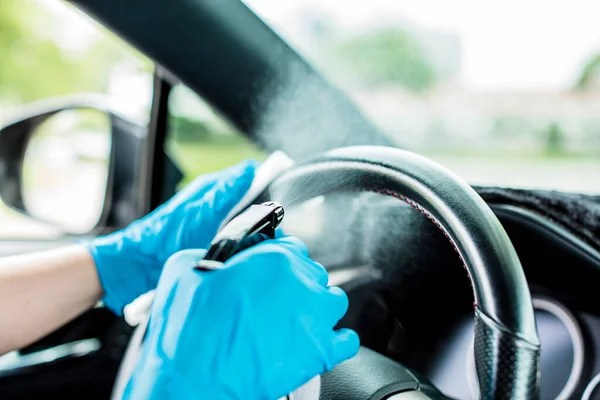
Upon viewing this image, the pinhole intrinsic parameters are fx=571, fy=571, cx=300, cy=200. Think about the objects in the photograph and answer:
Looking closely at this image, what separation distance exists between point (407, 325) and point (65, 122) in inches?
58.5

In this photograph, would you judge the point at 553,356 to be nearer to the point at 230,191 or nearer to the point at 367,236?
the point at 367,236

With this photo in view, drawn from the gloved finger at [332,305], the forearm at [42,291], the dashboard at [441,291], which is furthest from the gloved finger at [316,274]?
the forearm at [42,291]

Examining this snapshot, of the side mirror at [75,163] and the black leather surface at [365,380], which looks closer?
the black leather surface at [365,380]

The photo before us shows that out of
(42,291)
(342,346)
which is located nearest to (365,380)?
(342,346)

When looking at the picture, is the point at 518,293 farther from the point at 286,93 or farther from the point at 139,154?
Result: the point at 139,154

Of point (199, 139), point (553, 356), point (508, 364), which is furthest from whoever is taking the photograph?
point (199, 139)

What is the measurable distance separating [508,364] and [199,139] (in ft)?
4.69

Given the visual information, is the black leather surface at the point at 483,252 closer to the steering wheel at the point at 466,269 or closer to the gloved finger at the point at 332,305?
the steering wheel at the point at 466,269

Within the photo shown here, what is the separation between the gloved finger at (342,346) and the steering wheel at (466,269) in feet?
0.37

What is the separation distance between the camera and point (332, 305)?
2.32 feet

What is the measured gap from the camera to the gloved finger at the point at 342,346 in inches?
27.2

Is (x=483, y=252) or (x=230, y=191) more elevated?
(x=483, y=252)

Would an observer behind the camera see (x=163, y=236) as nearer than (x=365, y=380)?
No

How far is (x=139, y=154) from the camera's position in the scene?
2004 mm
